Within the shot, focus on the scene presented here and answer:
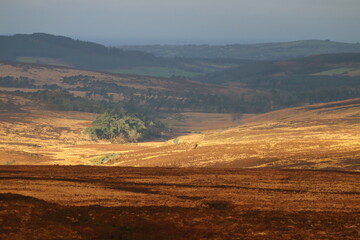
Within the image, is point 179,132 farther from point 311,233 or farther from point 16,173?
point 311,233

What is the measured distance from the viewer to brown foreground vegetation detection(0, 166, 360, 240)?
35.1 feet

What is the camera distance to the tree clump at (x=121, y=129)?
185ft

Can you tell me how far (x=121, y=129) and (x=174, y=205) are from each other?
4523 cm

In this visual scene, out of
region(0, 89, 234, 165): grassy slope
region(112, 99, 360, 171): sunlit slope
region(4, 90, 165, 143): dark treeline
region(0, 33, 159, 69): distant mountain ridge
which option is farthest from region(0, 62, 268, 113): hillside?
region(112, 99, 360, 171): sunlit slope

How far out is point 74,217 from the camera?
11414mm

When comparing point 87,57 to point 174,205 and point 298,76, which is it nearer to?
point 298,76

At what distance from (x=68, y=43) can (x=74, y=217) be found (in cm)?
17958

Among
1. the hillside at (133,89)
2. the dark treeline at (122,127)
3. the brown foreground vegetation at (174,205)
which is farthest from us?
the hillside at (133,89)

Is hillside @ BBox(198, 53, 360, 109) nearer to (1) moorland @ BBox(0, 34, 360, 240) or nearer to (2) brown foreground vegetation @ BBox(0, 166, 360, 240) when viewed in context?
(1) moorland @ BBox(0, 34, 360, 240)

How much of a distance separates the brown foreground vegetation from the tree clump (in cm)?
3691

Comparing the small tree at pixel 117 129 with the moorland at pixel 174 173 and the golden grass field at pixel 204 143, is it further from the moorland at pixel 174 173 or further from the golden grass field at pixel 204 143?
the golden grass field at pixel 204 143

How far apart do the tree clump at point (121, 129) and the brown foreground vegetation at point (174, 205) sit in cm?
3691

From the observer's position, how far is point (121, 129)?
5791 centimetres

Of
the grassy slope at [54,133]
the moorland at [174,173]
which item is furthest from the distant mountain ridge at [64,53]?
the grassy slope at [54,133]
